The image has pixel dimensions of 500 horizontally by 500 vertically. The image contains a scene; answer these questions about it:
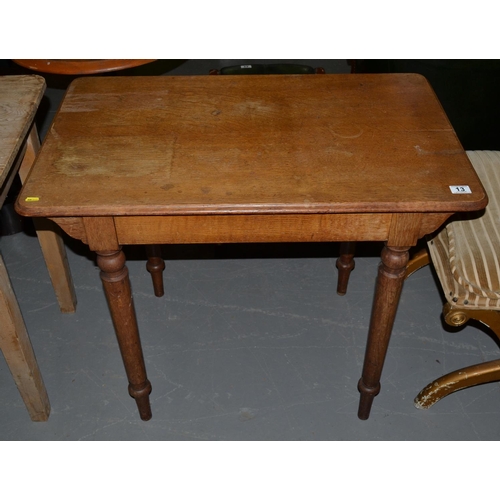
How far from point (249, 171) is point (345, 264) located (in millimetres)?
891

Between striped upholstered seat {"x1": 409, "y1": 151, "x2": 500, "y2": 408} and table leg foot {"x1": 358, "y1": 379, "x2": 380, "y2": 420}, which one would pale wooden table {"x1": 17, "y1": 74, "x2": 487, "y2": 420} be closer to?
table leg foot {"x1": 358, "y1": 379, "x2": 380, "y2": 420}

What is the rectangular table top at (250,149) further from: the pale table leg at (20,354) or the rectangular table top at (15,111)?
the pale table leg at (20,354)

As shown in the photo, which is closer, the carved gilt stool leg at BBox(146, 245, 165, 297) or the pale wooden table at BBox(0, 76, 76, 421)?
the pale wooden table at BBox(0, 76, 76, 421)

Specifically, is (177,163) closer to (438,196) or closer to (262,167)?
(262,167)

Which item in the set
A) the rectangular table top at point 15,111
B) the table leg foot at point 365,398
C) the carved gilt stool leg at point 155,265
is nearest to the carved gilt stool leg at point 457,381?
the table leg foot at point 365,398

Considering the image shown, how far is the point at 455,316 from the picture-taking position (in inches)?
71.5

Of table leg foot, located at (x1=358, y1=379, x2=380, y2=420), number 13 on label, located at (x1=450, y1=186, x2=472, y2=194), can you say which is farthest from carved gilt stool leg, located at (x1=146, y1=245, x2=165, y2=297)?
number 13 on label, located at (x1=450, y1=186, x2=472, y2=194)

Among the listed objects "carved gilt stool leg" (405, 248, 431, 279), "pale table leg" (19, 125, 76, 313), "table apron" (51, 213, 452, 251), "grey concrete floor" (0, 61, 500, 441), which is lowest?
"grey concrete floor" (0, 61, 500, 441)

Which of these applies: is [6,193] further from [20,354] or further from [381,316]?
[381,316]

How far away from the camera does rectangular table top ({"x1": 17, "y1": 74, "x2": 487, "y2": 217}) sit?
4.88 ft

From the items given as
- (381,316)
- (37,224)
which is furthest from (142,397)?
(381,316)

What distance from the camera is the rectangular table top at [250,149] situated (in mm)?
1488

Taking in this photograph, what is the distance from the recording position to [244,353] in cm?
225
